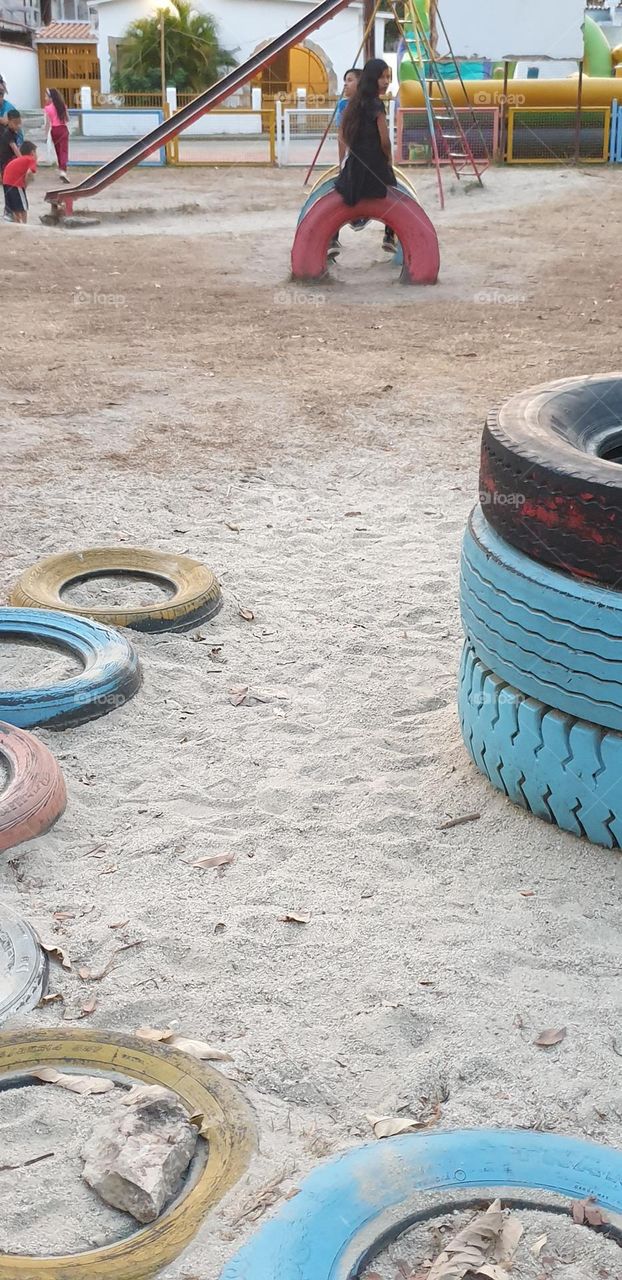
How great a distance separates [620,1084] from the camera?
7.92 feet

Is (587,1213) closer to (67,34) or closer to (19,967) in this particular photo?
(19,967)

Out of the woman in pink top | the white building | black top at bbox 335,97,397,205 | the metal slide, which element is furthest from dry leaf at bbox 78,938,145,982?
the white building

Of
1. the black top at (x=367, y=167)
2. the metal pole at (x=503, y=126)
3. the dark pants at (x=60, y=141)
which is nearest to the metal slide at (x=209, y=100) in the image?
the black top at (x=367, y=167)

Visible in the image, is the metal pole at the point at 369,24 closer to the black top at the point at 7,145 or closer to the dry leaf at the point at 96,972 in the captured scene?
the black top at the point at 7,145

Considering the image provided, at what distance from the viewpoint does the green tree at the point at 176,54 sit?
3388 cm

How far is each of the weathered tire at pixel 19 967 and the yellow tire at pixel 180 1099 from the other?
130mm

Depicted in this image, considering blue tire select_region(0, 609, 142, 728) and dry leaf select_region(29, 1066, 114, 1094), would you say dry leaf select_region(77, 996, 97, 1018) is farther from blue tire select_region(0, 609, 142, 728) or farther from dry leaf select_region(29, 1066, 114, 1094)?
blue tire select_region(0, 609, 142, 728)

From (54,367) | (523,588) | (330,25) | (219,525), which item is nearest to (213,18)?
(330,25)

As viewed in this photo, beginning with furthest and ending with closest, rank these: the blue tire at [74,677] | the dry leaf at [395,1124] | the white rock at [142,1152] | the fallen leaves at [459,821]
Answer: the blue tire at [74,677], the fallen leaves at [459,821], the dry leaf at [395,1124], the white rock at [142,1152]

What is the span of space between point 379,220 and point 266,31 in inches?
→ 1176

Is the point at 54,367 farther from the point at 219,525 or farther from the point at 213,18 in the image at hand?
the point at 213,18

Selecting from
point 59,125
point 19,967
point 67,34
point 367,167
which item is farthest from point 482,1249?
point 67,34

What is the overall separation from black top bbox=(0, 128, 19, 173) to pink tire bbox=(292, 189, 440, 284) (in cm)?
620

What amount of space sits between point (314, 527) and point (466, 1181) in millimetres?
3775
